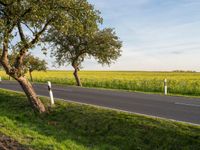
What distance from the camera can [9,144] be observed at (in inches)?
402

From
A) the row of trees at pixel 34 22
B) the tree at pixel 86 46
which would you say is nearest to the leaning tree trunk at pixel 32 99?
the row of trees at pixel 34 22

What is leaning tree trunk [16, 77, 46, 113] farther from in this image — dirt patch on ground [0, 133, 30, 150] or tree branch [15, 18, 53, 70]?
dirt patch on ground [0, 133, 30, 150]

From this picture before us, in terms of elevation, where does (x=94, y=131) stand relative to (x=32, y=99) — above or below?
below

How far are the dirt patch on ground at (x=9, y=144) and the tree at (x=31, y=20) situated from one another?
14.1 feet

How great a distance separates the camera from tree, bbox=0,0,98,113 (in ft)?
44.9

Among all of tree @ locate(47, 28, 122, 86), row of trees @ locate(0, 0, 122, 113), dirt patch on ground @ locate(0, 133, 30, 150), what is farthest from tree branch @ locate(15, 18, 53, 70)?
tree @ locate(47, 28, 122, 86)

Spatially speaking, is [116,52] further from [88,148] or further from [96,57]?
[88,148]

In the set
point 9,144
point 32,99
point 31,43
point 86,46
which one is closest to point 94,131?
point 9,144

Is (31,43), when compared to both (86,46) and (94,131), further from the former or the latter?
(86,46)

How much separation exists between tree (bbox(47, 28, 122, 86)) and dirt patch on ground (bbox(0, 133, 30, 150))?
23.1 metres

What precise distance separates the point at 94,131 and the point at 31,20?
17.5ft

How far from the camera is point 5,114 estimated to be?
15.9m

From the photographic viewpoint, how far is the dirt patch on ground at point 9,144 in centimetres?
971

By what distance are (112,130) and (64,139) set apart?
1.57 metres
